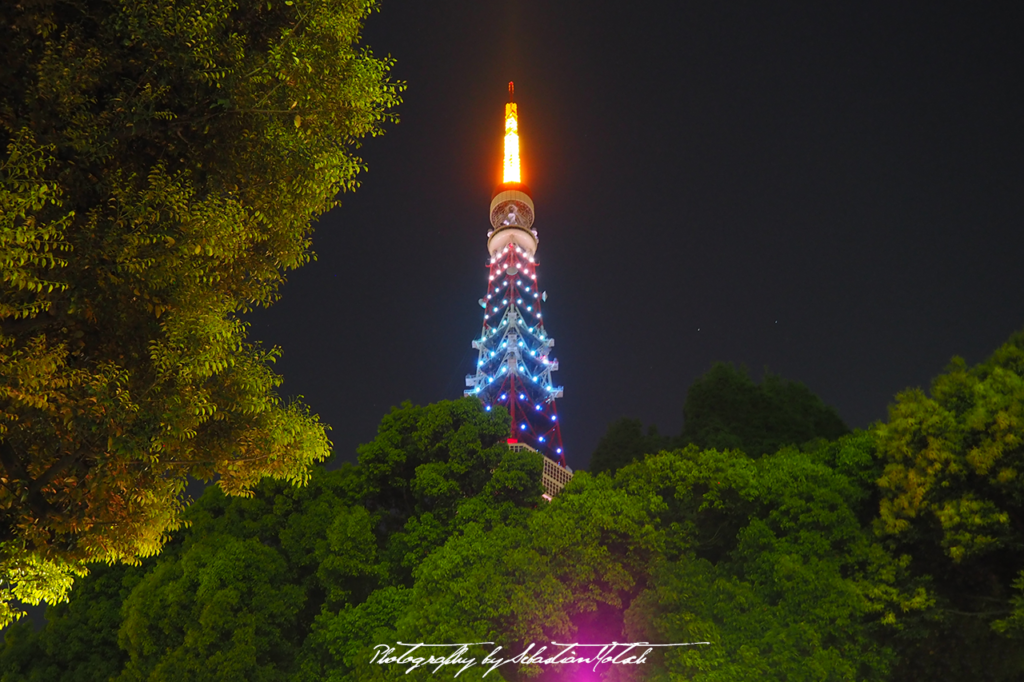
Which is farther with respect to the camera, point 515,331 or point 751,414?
point 515,331

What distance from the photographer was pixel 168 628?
12.4 metres

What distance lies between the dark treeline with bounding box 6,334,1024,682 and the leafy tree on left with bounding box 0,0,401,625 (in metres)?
6.56

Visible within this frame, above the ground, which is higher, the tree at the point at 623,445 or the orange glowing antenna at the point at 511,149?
the orange glowing antenna at the point at 511,149

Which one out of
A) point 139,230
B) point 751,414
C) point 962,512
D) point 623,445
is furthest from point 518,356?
point 139,230

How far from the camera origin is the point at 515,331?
37469mm

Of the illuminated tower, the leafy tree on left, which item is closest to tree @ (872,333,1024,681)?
the leafy tree on left

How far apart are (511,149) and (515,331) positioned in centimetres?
1454

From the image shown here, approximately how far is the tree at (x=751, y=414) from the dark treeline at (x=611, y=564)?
5.63 m

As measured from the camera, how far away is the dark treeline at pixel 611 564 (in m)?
9.29

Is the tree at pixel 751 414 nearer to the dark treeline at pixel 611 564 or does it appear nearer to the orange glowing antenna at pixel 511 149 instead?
the dark treeline at pixel 611 564

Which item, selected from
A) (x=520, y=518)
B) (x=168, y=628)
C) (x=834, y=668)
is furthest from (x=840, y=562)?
(x=168, y=628)

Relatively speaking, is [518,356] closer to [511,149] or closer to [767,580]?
[511,149]

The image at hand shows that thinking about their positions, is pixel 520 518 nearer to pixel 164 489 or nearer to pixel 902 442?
Result: pixel 902 442

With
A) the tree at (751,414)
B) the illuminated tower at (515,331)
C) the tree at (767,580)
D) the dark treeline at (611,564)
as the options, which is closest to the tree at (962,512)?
the dark treeline at (611,564)
